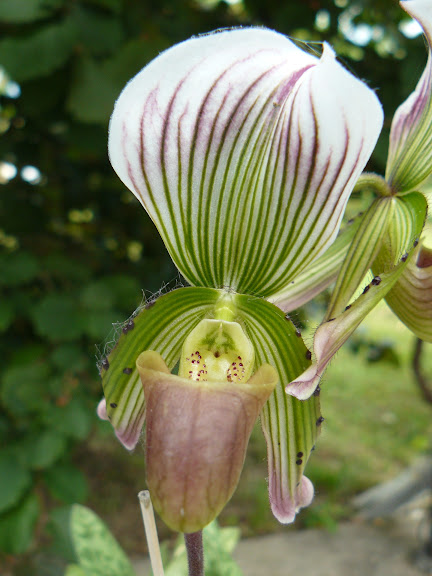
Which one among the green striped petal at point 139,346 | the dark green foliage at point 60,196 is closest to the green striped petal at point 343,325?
the green striped petal at point 139,346

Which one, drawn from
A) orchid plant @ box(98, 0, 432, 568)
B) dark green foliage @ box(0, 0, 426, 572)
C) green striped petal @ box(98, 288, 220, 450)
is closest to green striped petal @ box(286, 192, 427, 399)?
orchid plant @ box(98, 0, 432, 568)

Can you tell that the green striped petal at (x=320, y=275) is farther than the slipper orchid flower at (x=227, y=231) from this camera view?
Yes

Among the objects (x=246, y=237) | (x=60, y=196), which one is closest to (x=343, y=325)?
(x=246, y=237)

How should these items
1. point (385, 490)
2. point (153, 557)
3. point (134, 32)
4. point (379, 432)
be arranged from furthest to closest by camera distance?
point (379, 432) → point (385, 490) → point (134, 32) → point (153, 557)

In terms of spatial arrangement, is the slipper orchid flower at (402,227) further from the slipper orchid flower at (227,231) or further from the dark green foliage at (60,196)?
the dark green foliage at (60,196)

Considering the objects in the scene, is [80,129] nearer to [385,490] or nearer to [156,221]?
[156,221]

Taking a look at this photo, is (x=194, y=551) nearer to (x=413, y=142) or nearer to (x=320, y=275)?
(x=320, y=275)

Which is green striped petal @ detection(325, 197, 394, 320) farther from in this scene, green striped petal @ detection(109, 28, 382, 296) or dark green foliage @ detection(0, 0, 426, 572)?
dark green foliage @ detection(0, 0, 426, 572)

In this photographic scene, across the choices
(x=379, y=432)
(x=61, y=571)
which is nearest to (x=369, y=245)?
(x=61, y=571)
